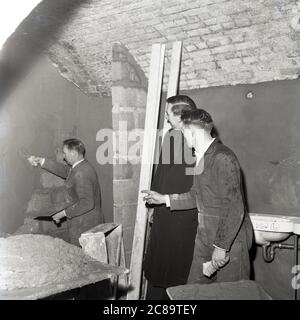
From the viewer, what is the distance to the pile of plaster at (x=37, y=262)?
2008 mm

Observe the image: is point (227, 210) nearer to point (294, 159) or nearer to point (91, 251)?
point (91, 251)

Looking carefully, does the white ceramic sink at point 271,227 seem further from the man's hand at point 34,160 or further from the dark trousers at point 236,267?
the man's hand at point 34,160

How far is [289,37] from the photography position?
3357mm

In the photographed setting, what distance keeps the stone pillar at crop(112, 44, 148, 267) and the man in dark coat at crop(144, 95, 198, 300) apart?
123cm

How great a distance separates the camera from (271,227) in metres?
3.65

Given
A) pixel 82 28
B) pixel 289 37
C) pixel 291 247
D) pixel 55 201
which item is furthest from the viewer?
pixel 55 201

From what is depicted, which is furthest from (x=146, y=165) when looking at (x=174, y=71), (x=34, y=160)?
(x=34, y=160)

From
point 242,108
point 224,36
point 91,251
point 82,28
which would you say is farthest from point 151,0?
point 91,251

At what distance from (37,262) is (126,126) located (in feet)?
8.69

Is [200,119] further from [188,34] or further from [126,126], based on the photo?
[126,126]

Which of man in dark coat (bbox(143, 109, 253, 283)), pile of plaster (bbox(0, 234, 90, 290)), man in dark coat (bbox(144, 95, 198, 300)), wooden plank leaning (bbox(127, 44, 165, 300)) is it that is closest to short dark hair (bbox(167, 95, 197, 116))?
man in dark coat (bbox(144, 95, 198, 300))

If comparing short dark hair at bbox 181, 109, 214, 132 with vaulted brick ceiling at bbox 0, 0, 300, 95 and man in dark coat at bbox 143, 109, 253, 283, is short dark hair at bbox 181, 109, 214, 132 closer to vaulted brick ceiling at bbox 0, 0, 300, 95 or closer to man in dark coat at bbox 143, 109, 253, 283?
man in dark coat at bbox 143, 109, 253, 283

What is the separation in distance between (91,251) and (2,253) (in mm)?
827

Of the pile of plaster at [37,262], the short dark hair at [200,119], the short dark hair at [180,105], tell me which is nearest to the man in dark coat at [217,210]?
the short dark hair at [200,119]
